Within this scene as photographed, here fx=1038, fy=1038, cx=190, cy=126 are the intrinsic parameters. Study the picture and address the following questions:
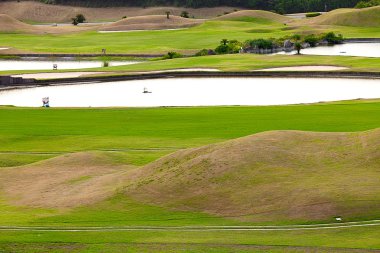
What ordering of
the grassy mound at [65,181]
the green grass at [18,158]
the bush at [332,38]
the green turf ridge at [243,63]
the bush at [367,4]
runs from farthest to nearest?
the bush at [367,4], the bush at [332,38], the green turf ridge at [243,63], the green grass at [18,158], the grassy mound at [65,181]

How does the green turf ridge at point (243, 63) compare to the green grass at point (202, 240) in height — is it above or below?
below

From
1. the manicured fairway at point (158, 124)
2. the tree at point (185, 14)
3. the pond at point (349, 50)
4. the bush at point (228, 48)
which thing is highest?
the tree at point (185, 14)

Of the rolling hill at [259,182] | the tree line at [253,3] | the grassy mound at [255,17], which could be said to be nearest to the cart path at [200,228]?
the rolling hill at [259,182]

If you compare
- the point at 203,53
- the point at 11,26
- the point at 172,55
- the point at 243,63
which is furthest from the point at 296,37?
the point at 11,26

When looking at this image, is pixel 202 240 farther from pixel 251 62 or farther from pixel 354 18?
pixel 354 18

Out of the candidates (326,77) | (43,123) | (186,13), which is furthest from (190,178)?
(186,13)

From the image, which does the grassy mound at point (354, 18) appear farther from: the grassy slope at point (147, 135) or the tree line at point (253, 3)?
the grassy slope at point (147, 135)

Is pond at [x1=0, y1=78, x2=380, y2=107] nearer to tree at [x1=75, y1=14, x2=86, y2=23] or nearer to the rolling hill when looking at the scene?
the rolling hill
